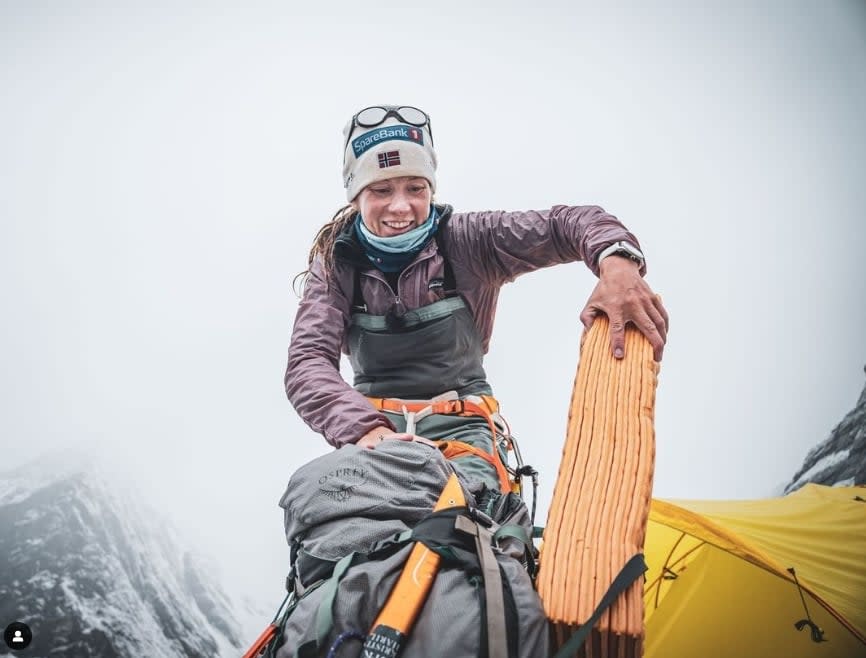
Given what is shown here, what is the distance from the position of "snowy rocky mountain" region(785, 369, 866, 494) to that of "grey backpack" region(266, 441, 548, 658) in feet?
14.3

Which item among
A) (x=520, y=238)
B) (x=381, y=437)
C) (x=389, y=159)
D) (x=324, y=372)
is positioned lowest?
(x=381, y=437)

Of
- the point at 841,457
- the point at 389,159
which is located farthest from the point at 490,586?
the point at 841,457

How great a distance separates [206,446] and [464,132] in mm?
7979

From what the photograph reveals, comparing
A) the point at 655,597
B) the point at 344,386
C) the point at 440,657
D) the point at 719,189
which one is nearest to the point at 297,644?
the point at 440,657

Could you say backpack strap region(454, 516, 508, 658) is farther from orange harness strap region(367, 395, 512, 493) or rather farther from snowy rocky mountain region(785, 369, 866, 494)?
snowy rocky mountain region(785, 369, 866, 494)

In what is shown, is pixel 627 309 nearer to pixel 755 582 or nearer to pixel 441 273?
pixel 441 273

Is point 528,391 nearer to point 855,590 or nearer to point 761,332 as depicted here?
point 761,332

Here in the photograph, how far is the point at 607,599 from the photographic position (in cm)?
81

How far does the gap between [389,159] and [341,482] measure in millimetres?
1045

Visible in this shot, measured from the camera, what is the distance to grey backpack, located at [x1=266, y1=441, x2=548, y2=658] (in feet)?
2.73

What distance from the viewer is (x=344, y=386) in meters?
1.42

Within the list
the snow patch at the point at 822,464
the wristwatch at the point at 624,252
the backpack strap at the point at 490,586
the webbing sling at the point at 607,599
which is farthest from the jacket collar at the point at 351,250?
the snow patch at the point at 822,464

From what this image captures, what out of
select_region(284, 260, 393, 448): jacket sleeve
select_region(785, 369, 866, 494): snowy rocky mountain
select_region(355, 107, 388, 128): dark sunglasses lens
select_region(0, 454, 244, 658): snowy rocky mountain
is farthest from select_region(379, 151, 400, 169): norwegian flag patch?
select_region(785, 369, 866, 494): snowy rocky mountain

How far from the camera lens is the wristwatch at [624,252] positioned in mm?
1271
